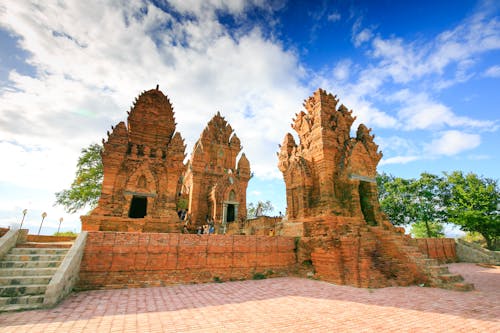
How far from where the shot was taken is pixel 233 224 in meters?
18.6

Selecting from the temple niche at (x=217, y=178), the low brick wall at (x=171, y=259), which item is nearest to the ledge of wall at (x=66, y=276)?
the low brick wall at (x=171, y=259)

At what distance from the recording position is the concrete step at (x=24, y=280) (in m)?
5.43

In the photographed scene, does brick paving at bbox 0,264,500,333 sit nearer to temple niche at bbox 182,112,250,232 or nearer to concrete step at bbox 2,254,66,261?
concrete step at bbox 2,254,66,261

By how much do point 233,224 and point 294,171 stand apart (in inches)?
346

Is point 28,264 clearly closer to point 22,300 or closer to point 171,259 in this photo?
point 22,300

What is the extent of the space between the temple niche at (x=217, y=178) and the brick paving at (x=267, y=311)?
1257 cm

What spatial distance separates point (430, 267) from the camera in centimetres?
770

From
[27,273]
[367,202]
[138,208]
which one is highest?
[367,202]

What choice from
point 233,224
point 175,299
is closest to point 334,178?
point 175,299

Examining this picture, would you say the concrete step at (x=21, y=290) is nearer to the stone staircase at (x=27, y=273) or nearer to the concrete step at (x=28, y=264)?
the stone staircase at (x=27, y=273)

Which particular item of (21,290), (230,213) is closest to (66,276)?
(21,290)

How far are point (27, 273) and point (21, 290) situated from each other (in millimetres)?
859

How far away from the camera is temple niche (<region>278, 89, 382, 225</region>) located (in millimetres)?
10641

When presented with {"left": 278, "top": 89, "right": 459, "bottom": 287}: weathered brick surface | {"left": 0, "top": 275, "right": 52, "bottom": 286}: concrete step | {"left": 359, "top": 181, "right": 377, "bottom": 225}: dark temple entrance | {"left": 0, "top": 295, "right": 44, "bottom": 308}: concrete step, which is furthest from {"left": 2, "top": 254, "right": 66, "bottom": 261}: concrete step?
{"left": 359, "top": 181, "right": 377, "bottom": 225}: dark temple entrance
